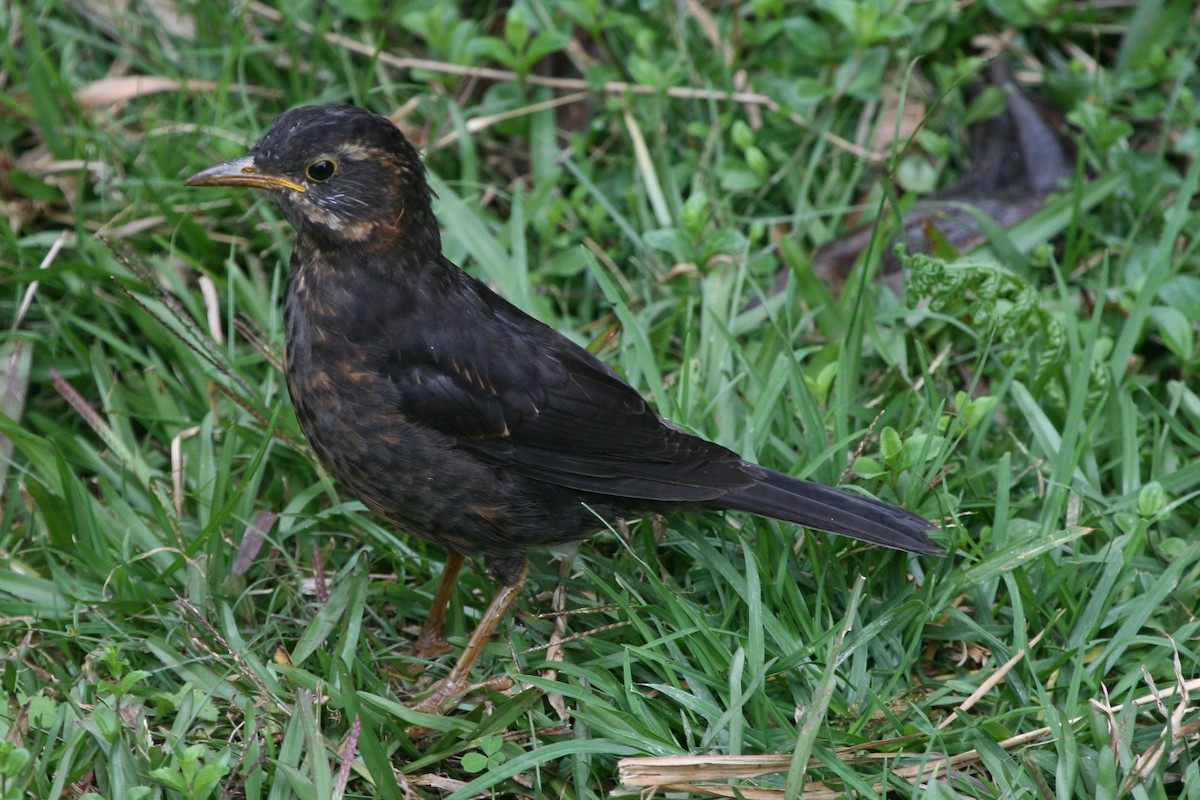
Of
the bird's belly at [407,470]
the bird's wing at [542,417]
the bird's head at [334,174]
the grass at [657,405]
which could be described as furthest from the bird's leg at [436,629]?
the bird's head at [334,174]

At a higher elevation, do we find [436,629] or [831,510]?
[831,510]

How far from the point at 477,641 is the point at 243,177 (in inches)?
58.9

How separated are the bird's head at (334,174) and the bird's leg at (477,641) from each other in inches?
41.5

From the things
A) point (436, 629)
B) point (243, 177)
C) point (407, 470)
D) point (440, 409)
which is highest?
point (243, 177)

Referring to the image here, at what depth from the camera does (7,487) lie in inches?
168

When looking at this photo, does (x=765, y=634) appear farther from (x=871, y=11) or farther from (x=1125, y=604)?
(x=871, y=11)

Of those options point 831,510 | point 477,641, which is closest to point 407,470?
point 477,641

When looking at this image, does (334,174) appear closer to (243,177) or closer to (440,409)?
(243,177)

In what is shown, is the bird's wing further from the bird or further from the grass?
the grass

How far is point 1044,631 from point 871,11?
2.73 m

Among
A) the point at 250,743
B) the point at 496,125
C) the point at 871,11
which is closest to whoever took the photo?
the point at 250,743

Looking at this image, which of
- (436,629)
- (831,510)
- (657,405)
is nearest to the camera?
(831,510)

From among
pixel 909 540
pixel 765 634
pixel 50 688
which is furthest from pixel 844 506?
Answer: pixel 50 688

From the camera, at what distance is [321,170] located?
3676mm
